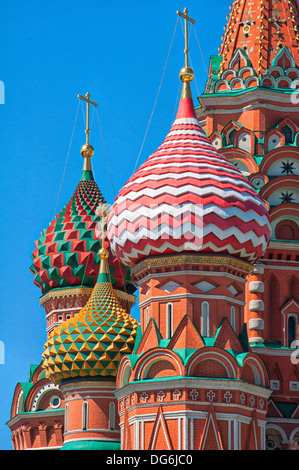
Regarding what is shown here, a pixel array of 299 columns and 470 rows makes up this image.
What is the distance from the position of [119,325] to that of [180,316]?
3.30m

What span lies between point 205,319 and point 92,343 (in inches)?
147

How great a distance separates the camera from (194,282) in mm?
31375

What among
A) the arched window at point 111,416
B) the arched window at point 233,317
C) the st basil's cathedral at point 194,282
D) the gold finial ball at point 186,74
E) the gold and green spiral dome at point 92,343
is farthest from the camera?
the arched window at point 111,416

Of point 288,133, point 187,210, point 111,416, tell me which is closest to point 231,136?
point 288,133

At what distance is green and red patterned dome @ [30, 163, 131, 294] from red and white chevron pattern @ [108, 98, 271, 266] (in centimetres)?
575

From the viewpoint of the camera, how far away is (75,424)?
34188 mm

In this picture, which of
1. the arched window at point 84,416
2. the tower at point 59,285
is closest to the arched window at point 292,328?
the arched window at point 84,416

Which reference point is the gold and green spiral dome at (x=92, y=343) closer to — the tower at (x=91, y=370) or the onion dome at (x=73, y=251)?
the tower at (x=91, y=370)

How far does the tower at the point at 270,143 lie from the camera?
111ft

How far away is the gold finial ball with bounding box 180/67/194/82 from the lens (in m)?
33.8

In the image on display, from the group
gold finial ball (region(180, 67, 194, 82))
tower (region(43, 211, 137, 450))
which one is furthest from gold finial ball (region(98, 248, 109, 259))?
gold finial ball (region(180, 67, 194, 82))

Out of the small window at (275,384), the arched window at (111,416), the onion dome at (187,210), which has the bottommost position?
the arched window at (111,416)

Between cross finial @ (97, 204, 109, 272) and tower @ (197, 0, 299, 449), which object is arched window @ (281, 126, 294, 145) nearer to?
tower @ (197, 0, 299, 449)

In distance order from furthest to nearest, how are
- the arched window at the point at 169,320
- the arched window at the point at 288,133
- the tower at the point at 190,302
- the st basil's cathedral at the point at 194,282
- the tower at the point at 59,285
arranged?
1. the tower at the point at 59,285
2. the arched window at the point at 288,133
3. the arched window at the point at 169,320
4. the st basil's cathedral at the point at 194,282
5. the tower at the point at 190,302
